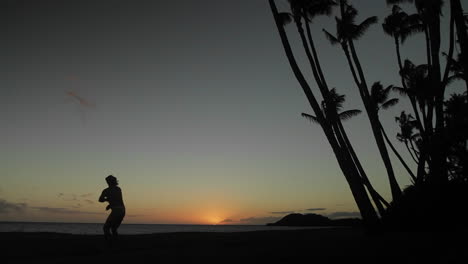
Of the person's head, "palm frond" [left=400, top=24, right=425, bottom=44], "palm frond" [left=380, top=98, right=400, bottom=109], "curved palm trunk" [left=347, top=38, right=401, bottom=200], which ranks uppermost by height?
"palm frond" [left=400, top=24, right=425, bottom=44]

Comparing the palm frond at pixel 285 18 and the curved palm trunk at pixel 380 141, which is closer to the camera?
the palm frond at pixel 285 18

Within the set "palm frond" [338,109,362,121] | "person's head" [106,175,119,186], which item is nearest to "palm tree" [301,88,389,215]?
"palm frond" [338,109,362,121]

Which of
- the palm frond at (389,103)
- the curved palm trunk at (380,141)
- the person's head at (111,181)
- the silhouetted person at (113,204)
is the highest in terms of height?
the palm frond at (389,103)

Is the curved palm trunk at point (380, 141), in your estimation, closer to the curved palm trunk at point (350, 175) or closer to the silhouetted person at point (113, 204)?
the curved palm trunk at point (350, 175)

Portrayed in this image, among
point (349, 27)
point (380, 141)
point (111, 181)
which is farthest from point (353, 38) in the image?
point (111, 181)

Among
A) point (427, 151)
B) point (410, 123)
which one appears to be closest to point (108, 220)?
point (427, 151)

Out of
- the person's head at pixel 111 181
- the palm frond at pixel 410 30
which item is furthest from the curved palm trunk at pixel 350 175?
the palm frond at pixel 410 30

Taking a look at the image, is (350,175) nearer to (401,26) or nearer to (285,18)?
(285,18)

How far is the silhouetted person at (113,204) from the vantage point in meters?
8.10

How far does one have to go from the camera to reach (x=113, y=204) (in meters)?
8.19

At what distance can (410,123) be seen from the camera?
111 feet

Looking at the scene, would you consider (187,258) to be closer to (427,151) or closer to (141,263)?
(141,263)

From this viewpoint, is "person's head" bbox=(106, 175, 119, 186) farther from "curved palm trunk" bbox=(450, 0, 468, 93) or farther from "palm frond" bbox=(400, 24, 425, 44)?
"palm frond" bbox=(400, 24, 425, 44)

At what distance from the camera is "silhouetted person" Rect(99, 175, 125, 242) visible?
319 inches
